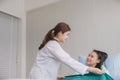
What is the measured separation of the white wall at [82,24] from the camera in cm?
342

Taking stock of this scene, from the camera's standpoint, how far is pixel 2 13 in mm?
3906

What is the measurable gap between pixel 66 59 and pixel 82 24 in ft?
5.70

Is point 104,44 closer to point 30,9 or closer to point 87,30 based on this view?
point 87,30

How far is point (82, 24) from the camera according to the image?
3.68 meters

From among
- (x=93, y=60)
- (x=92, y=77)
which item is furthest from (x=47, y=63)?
(x=93, y=60)

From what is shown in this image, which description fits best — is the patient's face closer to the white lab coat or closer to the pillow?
the pillow

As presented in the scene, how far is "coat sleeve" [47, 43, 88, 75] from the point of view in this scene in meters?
1.96

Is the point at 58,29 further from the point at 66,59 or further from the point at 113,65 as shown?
the point at 113,65

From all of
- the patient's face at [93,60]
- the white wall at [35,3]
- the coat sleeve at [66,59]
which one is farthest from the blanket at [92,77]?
the white wall at [35,3]

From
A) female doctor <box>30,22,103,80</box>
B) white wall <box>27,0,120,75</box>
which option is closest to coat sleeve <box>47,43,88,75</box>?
female doctor <box>30,22,103,80</box>

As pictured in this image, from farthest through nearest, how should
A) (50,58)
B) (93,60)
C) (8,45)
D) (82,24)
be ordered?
(8,45) < (82,24) < (93,60) < (50,58)

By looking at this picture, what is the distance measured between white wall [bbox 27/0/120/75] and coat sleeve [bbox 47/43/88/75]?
4.77 ft

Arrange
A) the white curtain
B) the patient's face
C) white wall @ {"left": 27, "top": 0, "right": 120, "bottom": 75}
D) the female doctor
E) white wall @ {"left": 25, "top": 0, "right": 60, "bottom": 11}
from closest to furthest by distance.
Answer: the female doctor < the patient's face < white wall @ {"left": 27, "top": 0, "right": 120, "bottom": 75} < the white curtain < white wall @ {"left": 25, "top": 0, "right": 60, "bottom": 11}

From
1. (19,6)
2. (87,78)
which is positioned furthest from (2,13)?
(87,78)
